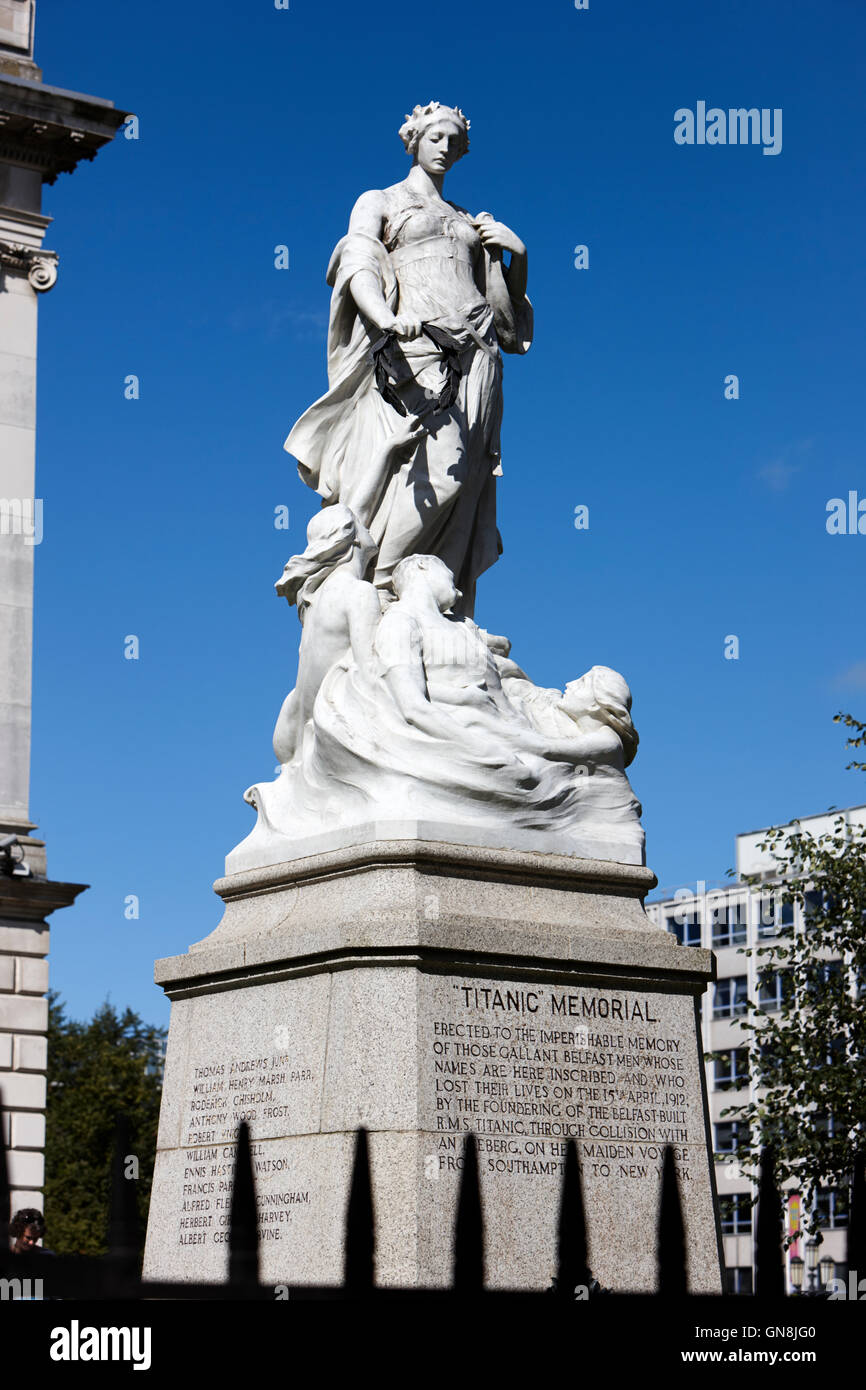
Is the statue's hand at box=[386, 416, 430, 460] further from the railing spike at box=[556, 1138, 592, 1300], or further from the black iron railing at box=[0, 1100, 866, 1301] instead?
the railing spike at box=[556, 1138, 592, 1300]

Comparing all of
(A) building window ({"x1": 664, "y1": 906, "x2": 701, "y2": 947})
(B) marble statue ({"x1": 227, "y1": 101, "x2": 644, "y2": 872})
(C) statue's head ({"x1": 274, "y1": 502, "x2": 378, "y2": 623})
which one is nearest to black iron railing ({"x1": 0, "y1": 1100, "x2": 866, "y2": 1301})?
(B) marble statue ({"x1": 227, "y1": 101, "x2": 644, "y2": 872})

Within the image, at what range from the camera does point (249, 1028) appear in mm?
11969

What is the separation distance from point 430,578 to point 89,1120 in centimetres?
5281

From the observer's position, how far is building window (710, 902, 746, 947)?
286 ft

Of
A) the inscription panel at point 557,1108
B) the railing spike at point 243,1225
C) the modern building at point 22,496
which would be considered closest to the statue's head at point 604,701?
the inscription panel at point 557,1108

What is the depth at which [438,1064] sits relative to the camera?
10883 millimetres

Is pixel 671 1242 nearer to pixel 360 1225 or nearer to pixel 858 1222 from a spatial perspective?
pixel 858 1222

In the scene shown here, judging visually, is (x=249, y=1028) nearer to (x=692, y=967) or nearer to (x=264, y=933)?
(x=264, y=933)

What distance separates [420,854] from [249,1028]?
1530mm

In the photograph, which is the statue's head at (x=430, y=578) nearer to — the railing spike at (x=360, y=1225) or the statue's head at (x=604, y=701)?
the statue's head at (x=604, y=701)

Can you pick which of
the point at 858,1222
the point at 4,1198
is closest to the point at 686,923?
the point at 858,1222

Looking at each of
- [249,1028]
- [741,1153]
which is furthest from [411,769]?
[741,1153]

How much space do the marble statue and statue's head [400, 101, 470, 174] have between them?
0.01 metres
